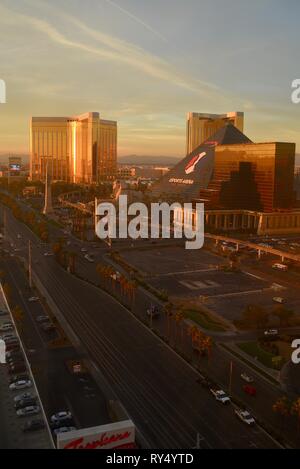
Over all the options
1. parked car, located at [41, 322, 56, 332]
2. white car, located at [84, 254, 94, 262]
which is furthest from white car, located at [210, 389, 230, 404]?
white car, located at [84, 254, 94, 262]

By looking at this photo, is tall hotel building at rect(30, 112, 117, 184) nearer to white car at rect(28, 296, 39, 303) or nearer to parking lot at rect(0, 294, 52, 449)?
white car at rect(28, 296, 39, 303)

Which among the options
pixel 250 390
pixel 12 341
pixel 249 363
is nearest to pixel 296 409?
pixel 250 390

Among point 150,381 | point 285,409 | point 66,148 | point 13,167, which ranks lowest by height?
point 150,381

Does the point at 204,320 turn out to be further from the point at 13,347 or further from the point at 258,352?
the point at 13,347

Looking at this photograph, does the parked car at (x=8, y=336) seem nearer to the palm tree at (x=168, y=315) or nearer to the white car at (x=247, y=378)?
the palm tree at (x=168, y=315)

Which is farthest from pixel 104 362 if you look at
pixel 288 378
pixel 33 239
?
pixel 33 239

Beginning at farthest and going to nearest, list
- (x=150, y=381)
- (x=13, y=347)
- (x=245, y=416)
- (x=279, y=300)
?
(x=279, y=300), (x=13, y=347), (x=150, y=381), (x=245, y=416)
